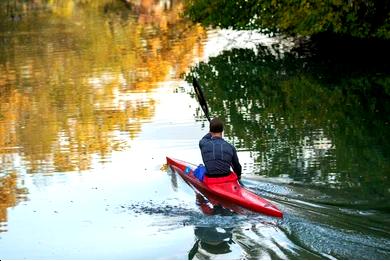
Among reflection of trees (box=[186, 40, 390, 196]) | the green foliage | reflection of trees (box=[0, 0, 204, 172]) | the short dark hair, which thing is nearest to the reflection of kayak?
the short dark hair

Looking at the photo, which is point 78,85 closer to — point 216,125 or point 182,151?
point 182,151

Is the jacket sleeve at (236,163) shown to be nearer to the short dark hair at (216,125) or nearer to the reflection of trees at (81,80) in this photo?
the short dark hair at (216,125)

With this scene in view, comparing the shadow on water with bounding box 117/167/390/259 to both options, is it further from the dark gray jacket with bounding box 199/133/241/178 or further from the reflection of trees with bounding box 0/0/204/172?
the reflection of trees with bounding box 0/0/204/172

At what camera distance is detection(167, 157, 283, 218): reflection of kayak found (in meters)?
10.4

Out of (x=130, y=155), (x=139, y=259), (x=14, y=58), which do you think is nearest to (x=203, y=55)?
(x=14, y=58)

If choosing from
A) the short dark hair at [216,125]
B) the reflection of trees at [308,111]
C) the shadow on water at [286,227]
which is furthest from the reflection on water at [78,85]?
the short dark hair at [216,125]

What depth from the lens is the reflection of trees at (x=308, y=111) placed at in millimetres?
13328

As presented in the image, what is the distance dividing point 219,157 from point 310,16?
640 inches

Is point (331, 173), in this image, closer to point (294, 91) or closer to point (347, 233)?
point (347, 233)

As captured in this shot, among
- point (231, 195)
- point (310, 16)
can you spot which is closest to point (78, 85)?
point (310, 16)

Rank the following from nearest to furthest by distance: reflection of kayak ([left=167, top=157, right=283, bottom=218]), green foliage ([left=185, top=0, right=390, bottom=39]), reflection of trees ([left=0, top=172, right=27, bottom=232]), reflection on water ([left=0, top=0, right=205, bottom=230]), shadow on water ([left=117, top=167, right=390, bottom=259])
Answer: shadow on water ([left=117, top=167, right=390, bottom=259]) → reflection of kayak ([left=167, top=157, right=283, bottom=218]) → reflection of trees ([left=0, top=172, right=27, bottom=232]) → reflection on water ([left=0, top=0, right=205, bottom=230]) → green foliage ([left=185, top=0, right=390, bottom=39])

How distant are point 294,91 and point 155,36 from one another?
756 inches

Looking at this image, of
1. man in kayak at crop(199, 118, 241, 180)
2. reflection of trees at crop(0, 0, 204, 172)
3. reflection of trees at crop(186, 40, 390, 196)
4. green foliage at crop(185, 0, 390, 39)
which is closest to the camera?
man in kayak at crop(199, 118, 241, 180)

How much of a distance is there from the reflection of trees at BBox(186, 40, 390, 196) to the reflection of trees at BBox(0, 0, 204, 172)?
226cm
